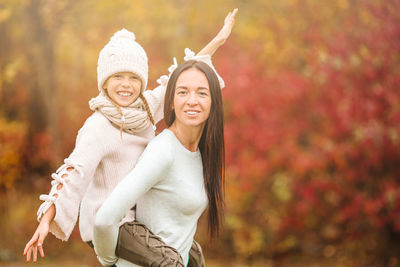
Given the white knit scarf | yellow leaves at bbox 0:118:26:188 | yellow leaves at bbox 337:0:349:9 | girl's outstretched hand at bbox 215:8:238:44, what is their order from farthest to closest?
yellow leaves at bbox 0:118:26:188 → yellow leaves at bbox 337:0:349:9 → girl's outstretched hand at bbox 215:8:238:44 → the white knit scarf

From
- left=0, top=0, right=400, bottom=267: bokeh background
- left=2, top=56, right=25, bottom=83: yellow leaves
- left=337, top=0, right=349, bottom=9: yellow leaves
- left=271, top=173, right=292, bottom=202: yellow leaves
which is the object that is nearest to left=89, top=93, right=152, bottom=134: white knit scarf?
left=0, top=0, right=400, bottom=267: bokeh background

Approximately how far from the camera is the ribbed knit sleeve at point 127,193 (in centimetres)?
205

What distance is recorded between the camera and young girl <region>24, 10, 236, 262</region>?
231 cm

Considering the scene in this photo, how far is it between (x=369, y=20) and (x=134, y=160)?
559cm

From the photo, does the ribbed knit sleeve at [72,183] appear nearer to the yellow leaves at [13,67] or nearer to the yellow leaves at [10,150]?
the yellow leaves at [13,67]

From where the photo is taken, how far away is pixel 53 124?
29.3 feet

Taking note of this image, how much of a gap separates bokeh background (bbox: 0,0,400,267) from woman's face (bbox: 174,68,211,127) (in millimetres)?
4534

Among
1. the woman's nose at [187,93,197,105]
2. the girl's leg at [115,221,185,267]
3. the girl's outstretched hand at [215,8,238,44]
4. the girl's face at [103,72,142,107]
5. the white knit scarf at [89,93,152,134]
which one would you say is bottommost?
the girl's leg at [115,221,185,267]

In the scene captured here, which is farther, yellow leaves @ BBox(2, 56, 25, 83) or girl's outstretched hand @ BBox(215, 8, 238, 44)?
yellow leaves @ BBox(2, 56, 25, 83)

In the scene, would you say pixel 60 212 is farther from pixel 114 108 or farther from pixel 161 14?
pixel 161 14

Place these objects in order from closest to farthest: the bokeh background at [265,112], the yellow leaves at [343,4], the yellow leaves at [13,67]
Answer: the bokeh background at [265,112], the yellow leaves at [343,4], the yellow leaves at [13,67]

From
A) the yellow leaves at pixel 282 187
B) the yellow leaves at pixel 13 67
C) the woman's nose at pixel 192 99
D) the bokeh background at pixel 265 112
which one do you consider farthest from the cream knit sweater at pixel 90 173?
the yellow leaves at pixel 13 67

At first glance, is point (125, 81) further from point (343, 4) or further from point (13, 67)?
point (13, 67)

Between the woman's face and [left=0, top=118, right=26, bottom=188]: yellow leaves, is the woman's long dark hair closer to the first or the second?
the woman's face
